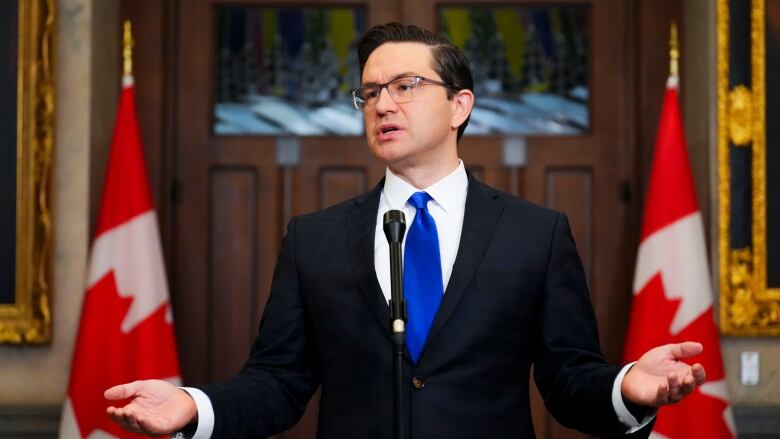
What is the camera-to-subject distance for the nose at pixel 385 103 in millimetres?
2213

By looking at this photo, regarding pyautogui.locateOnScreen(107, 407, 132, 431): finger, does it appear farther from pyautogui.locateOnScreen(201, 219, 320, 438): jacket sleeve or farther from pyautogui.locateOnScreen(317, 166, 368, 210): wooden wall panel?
pyautogui.locateOnScreen(317, 166, 368, 210): wooden wall panel

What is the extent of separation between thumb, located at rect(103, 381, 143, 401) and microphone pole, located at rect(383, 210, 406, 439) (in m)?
0.45

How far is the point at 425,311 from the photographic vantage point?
216cm

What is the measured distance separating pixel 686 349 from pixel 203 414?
859 mm

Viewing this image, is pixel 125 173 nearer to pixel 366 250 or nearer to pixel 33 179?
pixel 33 179

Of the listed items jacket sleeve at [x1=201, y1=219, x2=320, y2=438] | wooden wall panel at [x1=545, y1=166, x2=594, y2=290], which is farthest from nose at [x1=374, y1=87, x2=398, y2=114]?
wooden wall panel at [x1=545, y1=166, x2=594, y2=290]

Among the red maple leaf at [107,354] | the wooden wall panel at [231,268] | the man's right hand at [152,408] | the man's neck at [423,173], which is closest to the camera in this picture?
the man's right hand at [152,408]

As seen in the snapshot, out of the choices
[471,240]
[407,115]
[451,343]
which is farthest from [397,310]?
[407,115]

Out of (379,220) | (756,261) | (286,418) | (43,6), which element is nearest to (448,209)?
(379,220)

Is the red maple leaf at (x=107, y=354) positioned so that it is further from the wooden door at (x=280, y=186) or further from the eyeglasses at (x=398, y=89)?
the eyeglasses at (x=398, y=89)

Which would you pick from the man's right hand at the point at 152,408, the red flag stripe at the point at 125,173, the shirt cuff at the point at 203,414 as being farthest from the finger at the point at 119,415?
the red flag stripe at the point at 125,173

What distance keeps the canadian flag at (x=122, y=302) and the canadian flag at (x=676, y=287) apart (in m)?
1.65

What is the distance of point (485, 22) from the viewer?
Result: 448cm

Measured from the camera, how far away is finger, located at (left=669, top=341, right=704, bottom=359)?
1.82 metres
